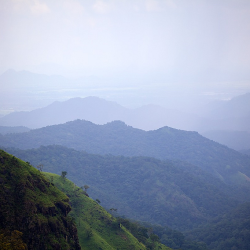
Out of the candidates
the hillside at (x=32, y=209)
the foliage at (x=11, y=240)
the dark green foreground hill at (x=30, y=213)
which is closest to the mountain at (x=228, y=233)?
the dark green foreground hill at (x=30, y=213)

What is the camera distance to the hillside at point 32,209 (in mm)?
26156

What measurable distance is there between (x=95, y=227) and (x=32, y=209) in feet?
92.2

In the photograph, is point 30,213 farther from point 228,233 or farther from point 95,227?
point 228,233

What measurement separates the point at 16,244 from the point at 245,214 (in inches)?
4548

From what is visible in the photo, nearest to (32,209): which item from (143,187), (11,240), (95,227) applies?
(11,240)

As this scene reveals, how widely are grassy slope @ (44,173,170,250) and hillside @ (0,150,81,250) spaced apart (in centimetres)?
1611

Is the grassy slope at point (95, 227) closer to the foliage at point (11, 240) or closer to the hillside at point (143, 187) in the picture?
the foliage at point (11, 240)

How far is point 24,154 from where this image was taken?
460ft

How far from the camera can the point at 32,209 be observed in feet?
93.1

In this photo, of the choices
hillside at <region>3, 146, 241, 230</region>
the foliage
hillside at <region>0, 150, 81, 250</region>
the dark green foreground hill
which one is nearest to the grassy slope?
the dark green foreground hill

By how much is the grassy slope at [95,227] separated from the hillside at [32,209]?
1611cm

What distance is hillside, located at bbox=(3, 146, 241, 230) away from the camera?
420 feet

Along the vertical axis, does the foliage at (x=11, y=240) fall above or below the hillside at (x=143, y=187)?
above

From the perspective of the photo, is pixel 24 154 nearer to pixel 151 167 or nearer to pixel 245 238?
pixel 151 167
